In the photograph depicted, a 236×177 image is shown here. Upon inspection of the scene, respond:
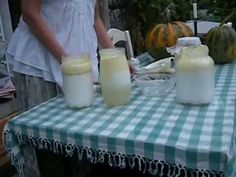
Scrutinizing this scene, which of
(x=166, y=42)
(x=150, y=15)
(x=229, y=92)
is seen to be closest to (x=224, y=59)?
(x=166, y=42)

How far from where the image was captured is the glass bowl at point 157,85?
1.23 m

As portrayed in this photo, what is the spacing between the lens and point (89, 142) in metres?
0.96

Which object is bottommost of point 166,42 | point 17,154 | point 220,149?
point 17,154

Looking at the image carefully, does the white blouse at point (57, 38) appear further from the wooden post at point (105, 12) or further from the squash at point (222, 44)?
the wooden post at point (105, 12)

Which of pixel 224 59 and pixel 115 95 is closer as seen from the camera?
pixel 115 95

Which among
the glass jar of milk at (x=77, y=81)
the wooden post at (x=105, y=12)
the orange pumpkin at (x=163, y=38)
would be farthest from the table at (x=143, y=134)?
the wooden post at (x=105, y=12)

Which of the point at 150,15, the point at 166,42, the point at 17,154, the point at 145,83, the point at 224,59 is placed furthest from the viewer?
the point at 150,15

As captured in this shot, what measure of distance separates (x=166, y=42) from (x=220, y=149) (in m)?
1.04

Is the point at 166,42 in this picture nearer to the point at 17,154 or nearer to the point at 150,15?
the point at 17,154

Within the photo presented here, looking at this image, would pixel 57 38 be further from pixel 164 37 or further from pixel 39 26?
pixel 164 37

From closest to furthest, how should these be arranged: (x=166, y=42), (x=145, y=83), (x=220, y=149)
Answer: (x=220, y=149), (x=145, y=83), (x=166, y=42)

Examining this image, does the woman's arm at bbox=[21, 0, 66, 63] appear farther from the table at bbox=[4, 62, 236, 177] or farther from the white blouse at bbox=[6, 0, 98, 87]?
the table at bbox=[4, 62, 236, 177]

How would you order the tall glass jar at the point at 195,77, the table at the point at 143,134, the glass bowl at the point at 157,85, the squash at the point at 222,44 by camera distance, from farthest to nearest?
the squash at the point at 222,44, the glass bowl at the point at 157,85, the tall glass jar at the point at 195,77, the table at the point at 143,134

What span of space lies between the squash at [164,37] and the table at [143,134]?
1.86 feet
